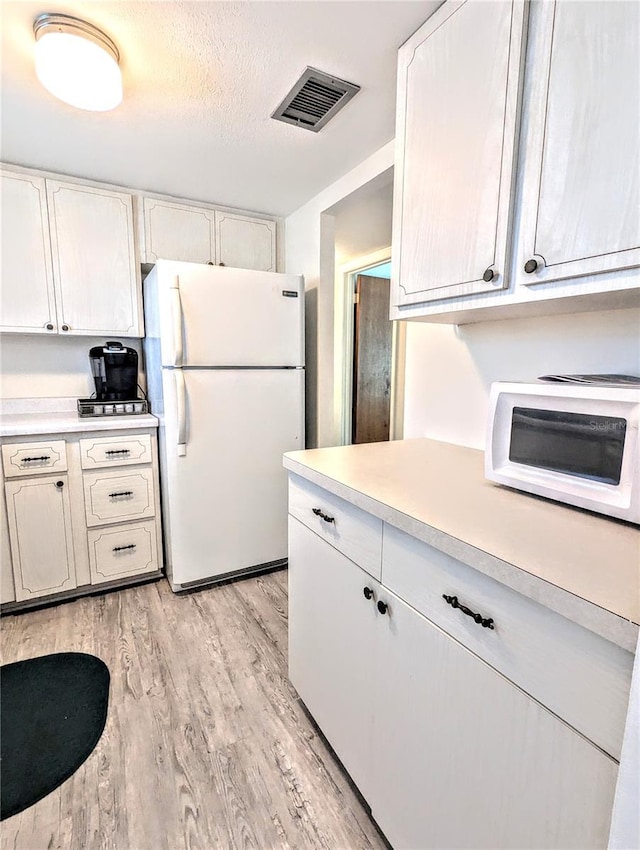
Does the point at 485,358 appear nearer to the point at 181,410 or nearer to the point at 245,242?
the point at 181,410

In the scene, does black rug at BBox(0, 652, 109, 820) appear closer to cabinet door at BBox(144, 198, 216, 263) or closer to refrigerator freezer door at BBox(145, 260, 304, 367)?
refrigerator freezer door at BBox(145, 260, 304, 367)

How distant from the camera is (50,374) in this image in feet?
7.97

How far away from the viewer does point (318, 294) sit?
7.90 feet

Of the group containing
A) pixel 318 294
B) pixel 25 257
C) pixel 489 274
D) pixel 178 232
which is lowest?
pixel 489 274

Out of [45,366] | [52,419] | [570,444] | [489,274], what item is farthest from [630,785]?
[45,366]

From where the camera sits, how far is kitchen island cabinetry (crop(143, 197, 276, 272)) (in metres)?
2.37

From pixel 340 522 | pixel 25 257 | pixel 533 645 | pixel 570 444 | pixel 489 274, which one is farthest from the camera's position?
pixel 25 257

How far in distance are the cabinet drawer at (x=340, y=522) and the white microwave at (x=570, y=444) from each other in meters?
0.35

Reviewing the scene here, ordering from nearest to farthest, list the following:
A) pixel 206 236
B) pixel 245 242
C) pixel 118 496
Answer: pixel 118 496 < pixel 206 236 < pixel 245 242

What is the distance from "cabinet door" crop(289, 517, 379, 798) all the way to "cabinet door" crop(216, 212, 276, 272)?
1916 millimetres

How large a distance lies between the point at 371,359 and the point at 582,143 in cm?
309

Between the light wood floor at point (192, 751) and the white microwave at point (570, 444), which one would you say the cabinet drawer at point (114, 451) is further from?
the white microwave at point (570, 444)

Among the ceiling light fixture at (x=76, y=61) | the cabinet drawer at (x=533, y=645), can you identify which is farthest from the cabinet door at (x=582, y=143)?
the ceiling light fixture at (x=76, y=61)

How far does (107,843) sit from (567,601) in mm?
1357
